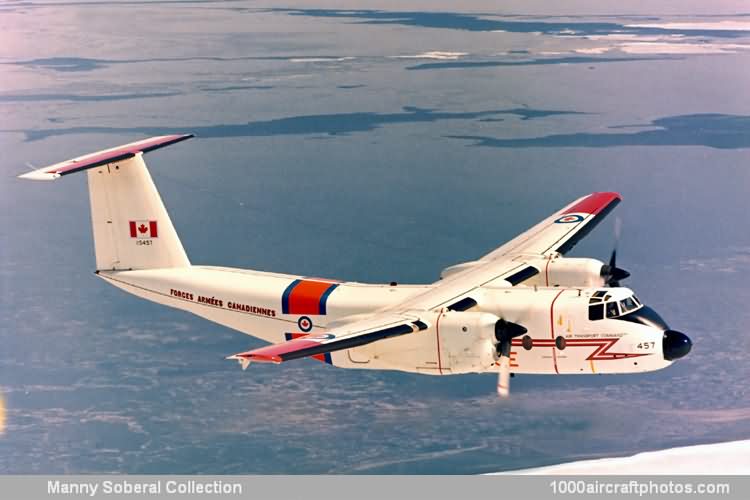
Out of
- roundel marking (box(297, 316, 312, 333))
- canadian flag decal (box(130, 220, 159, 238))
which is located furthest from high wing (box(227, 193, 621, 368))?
canadian flag decal (box(130, 220, 159, 238))

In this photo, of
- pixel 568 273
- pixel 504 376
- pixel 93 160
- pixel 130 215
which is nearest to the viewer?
pixel 504 376

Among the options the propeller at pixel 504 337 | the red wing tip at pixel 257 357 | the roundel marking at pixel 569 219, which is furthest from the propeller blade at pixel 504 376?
the roundel marking at pixel 569 219

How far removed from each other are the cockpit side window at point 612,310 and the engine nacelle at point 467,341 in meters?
4.26

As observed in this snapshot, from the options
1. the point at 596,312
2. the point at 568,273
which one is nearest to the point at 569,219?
the point at 568,273

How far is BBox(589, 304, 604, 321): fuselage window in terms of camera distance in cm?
4147

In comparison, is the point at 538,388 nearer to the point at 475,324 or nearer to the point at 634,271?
the point at 634,271

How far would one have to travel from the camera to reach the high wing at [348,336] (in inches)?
1457

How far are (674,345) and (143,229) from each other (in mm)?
22866

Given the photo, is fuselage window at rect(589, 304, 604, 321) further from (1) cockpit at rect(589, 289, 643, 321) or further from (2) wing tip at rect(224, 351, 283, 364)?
(2) wing tip at rect(224, 351, 283, 364)

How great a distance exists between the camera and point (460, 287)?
4397cm

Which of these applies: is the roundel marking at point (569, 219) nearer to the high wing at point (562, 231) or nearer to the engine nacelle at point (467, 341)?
the high wing at point (562, 231)

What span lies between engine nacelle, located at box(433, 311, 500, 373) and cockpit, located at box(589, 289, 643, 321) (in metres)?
3.75

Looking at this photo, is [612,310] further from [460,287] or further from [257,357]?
[257,357]
